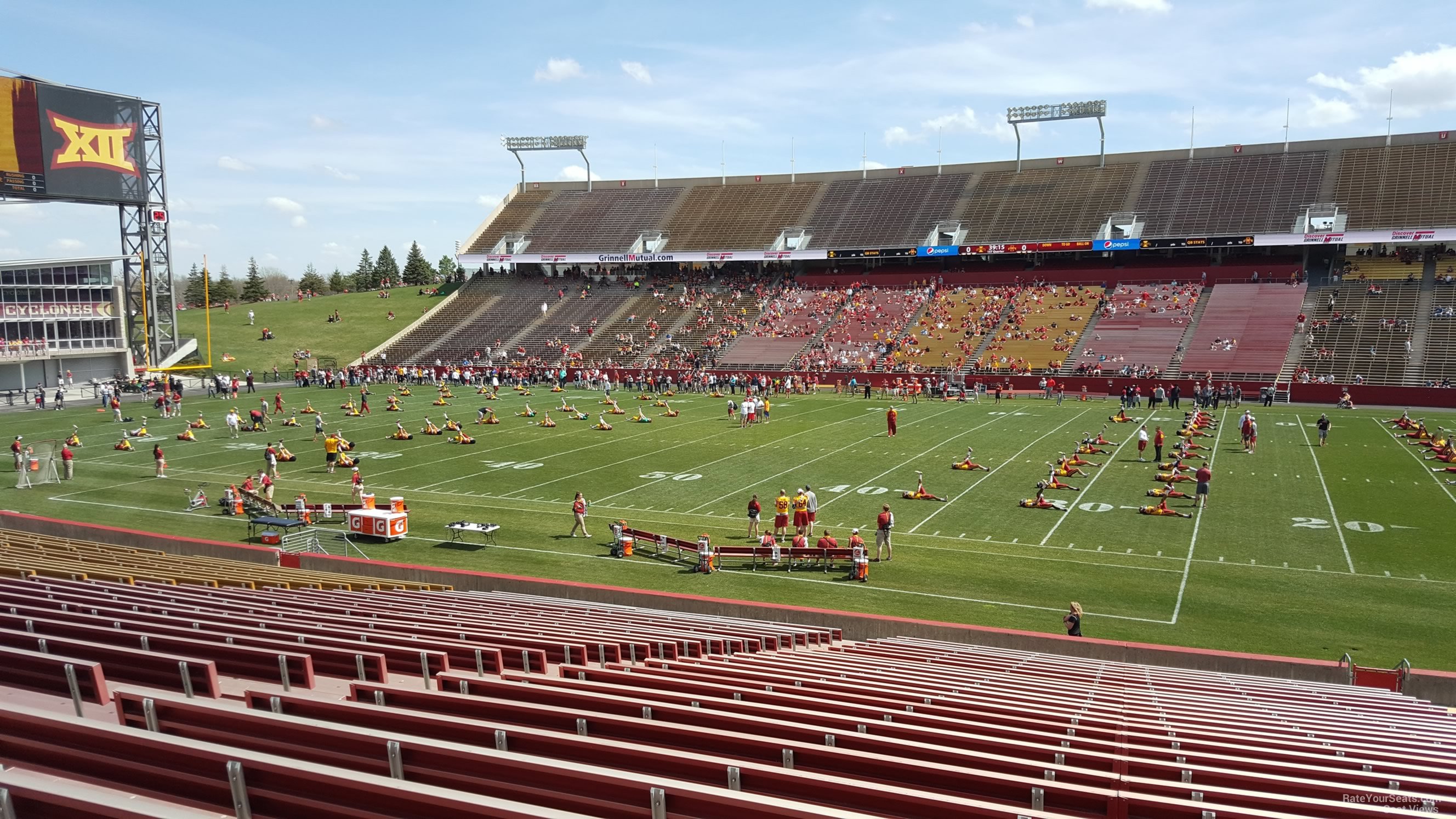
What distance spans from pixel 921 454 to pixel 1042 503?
8162 millimetres

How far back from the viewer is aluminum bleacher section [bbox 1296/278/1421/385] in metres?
47.9

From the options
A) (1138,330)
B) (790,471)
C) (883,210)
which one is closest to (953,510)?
(790,471)

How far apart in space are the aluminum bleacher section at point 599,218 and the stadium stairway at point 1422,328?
5338 centimetres

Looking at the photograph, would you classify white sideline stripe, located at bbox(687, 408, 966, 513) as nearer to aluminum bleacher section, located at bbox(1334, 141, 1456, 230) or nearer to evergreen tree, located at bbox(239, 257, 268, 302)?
aluminum bleacher section, located at bbox(1334, 141, 1456, 230)

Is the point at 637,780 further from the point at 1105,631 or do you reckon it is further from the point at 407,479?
the point at 407,479

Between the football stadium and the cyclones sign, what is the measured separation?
289mm

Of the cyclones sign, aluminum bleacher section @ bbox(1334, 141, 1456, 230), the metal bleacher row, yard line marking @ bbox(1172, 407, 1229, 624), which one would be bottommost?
yard line marking @ bbox(1172, 407, 1229, 624)

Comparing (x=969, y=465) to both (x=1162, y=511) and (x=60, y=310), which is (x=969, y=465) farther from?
(x=60, y=310)

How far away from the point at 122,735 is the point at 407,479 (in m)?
26.8

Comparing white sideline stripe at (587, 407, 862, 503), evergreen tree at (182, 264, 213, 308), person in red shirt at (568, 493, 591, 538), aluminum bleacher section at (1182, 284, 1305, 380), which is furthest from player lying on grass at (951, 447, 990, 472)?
evergreen tree at (182, 264, 213, 308)

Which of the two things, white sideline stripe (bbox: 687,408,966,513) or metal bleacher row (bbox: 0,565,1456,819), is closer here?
metal bleacher row (bbox: 0,565,1456,819)

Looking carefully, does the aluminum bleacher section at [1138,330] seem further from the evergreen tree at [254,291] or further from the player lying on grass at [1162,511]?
the evergreen tree at [254,291]

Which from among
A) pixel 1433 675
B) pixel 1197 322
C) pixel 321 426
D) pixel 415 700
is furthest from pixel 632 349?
pixel 415 700

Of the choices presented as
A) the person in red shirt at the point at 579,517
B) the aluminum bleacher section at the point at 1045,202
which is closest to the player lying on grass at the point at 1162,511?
the person in red shirt at the point at 579,517
